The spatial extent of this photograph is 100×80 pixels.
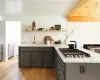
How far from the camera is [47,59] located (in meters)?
5.91

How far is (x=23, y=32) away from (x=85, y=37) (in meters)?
2.65

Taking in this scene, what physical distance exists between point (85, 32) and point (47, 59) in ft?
6.88

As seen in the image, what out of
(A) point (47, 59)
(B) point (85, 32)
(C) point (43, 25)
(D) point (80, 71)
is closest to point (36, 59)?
(A) point (47, 59)

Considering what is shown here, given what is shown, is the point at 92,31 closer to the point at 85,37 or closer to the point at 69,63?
the point at 85,37

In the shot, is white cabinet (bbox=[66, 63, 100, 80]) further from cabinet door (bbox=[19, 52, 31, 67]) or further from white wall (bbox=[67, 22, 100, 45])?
white wall (bbox=[67, 22, 100, 45])

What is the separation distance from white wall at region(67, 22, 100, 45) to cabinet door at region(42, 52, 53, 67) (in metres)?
1.38

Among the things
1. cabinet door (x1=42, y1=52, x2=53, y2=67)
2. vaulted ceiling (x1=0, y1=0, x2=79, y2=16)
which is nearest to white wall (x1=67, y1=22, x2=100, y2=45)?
cabinet door (x1=42, y1=52, x2=53, y2=67)

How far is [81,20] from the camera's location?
6688 mm

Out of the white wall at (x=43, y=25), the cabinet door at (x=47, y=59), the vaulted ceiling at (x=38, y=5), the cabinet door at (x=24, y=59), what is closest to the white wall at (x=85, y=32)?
the white wall at (x=43, y=25)

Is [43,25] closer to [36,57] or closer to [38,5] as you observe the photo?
[36,57]

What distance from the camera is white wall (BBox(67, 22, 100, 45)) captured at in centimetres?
677

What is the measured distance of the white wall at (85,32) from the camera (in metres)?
6.77

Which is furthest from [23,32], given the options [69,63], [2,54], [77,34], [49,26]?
[69,63]

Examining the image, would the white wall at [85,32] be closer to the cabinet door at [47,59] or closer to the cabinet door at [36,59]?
the cabinet door at [47,59]
